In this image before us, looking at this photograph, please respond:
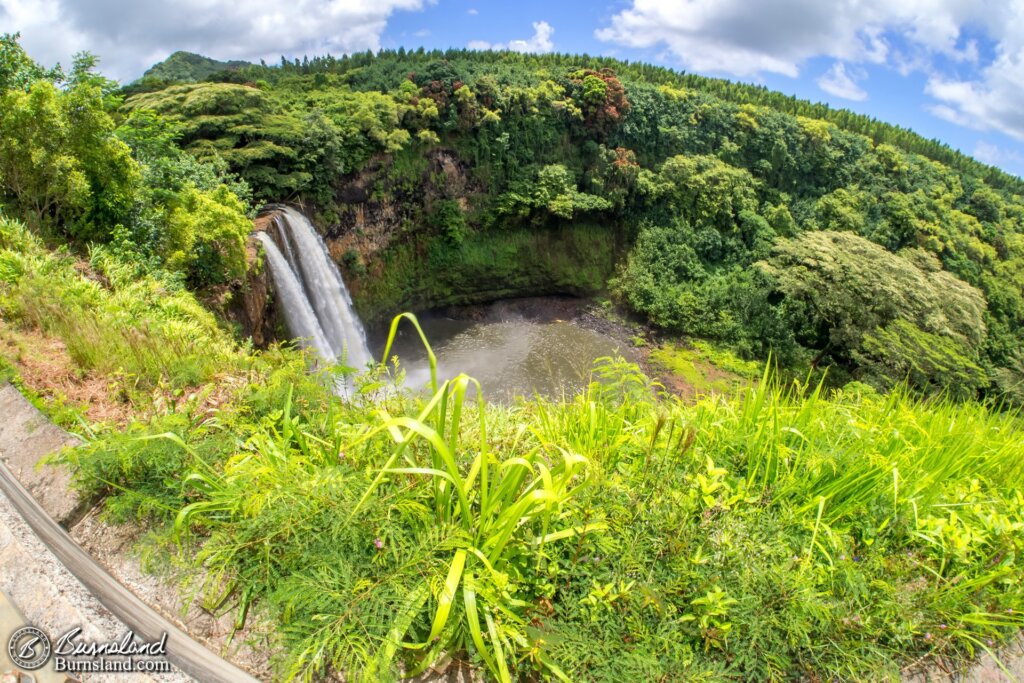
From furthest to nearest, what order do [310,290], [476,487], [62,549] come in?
[310,290] < [476,487] < [62,549]

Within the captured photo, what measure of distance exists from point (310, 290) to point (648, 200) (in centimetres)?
1238

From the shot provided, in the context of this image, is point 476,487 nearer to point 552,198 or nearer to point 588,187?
point 552,198

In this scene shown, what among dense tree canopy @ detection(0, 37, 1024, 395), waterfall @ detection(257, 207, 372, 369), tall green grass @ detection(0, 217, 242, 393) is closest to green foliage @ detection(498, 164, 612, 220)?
dense tree canopy @ detection(0, 37, 1024, 395)

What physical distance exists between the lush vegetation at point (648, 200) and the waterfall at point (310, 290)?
4.55ft

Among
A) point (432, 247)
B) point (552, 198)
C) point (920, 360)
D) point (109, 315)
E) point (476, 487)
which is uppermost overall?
point (552, 198)

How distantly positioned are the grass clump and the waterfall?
7.38 metres

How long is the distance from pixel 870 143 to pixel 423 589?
89.5 ft

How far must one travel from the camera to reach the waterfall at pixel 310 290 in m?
9.44

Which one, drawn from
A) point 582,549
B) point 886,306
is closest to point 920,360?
point 886,306

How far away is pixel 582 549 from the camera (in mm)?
1743

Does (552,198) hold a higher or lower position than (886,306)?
higher

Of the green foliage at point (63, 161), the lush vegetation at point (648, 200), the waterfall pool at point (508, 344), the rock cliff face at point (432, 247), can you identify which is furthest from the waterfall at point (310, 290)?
the green foliage at point (63, 161)

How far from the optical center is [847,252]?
1334cm

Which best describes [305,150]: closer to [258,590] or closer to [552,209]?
[552,209]
